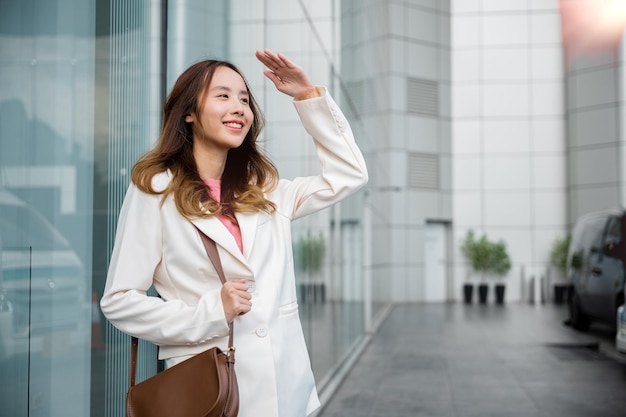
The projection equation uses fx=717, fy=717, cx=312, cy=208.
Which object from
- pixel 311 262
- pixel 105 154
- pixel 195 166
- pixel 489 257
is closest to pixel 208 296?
pixel 195 166

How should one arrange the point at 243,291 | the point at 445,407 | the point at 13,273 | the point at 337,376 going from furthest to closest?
1. the point at 337,376
2. the point at 445,407
3. the point at 13,273
4. the point at 243,291

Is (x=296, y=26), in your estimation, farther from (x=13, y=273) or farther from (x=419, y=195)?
(x=419, y=195)

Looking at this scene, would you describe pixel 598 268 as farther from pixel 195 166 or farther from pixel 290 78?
pixel 195 166

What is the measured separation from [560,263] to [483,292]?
2695 mm

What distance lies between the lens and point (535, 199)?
24.8 metres

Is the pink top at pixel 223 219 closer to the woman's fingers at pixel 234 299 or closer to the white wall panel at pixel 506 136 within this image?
the woman's fingers at pixel 234 299

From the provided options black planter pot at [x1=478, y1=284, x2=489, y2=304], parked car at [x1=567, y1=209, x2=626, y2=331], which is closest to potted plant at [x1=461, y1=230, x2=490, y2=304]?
black planter pot at [x1=478, y1=284, x2=489, y2=304]

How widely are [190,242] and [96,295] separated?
700 mm

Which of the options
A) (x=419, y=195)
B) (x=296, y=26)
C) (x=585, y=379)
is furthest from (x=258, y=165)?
(x=419, y=195)

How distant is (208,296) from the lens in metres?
1.63

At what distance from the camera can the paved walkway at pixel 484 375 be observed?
6.21 metres

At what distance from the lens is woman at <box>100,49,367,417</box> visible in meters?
1.62

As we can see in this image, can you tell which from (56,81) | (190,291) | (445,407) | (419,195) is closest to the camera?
(190,291)

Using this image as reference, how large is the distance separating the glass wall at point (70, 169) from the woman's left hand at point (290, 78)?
0.65 meters
